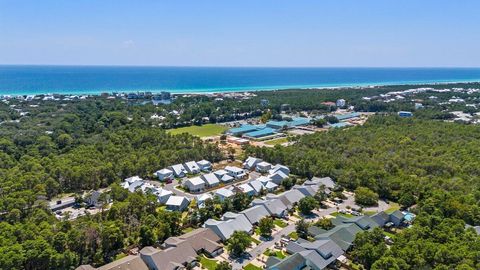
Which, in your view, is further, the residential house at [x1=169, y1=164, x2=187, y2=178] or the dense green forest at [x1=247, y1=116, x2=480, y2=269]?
the residential house at [x1=169, y1=164, x2=187, y2=178]

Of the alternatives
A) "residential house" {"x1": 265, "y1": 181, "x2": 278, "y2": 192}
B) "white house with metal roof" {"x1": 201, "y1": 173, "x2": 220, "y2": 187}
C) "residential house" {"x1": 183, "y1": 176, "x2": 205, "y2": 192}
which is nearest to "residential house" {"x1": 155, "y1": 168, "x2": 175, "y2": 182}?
"residential house" {"x1": 183, "y1": 176, "x2": 205, "y2": 192}

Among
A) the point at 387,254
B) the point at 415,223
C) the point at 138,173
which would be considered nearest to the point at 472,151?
the point at 415,223

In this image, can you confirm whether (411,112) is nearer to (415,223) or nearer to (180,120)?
(180,120)

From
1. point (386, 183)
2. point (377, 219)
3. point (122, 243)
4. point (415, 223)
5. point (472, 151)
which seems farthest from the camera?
point (472, 151)

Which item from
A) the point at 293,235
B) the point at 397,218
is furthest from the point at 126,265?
the point at 397,218

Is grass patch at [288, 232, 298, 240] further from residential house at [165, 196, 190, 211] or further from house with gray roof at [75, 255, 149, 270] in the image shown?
house with gray roof at [75, 255, 149, 270]

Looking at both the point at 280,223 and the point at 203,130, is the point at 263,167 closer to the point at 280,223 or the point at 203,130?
the point at 280,223

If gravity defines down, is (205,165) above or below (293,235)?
above
